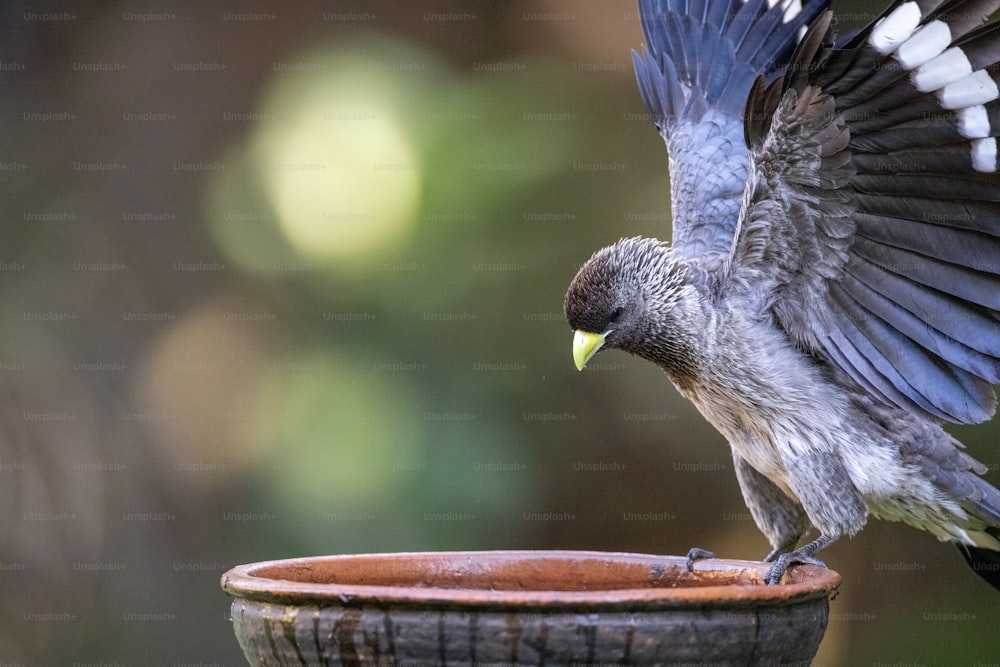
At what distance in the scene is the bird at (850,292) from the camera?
2.14 metres

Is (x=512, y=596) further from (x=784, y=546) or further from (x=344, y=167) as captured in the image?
(x=344, y=167)

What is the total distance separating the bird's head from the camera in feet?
8.66

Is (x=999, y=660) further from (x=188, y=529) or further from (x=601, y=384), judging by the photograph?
(x=188, y=529)

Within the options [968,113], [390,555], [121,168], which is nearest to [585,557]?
[390,555]

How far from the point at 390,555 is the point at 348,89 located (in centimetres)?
254

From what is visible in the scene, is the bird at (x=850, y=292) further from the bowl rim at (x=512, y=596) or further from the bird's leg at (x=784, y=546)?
the bowl rim at (x=512, y=596)

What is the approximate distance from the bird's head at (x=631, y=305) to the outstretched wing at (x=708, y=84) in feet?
1.00

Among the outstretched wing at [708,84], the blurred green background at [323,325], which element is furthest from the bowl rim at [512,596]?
the blurred green background at [323,325]

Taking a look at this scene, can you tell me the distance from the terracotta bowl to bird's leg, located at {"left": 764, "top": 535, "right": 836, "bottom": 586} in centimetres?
27

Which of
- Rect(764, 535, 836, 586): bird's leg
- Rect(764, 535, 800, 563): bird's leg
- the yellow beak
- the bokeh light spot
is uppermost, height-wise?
the bokeh light spot

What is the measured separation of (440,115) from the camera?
12.8 feet

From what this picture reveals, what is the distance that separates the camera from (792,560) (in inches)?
86.0

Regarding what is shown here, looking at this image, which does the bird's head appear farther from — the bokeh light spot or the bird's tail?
the bokeh light spot

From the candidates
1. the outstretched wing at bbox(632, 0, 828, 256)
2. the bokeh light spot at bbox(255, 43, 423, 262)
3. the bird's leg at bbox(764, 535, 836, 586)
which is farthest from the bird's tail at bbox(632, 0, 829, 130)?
the bird's leg at bbox(764, 535, 836, 586)
